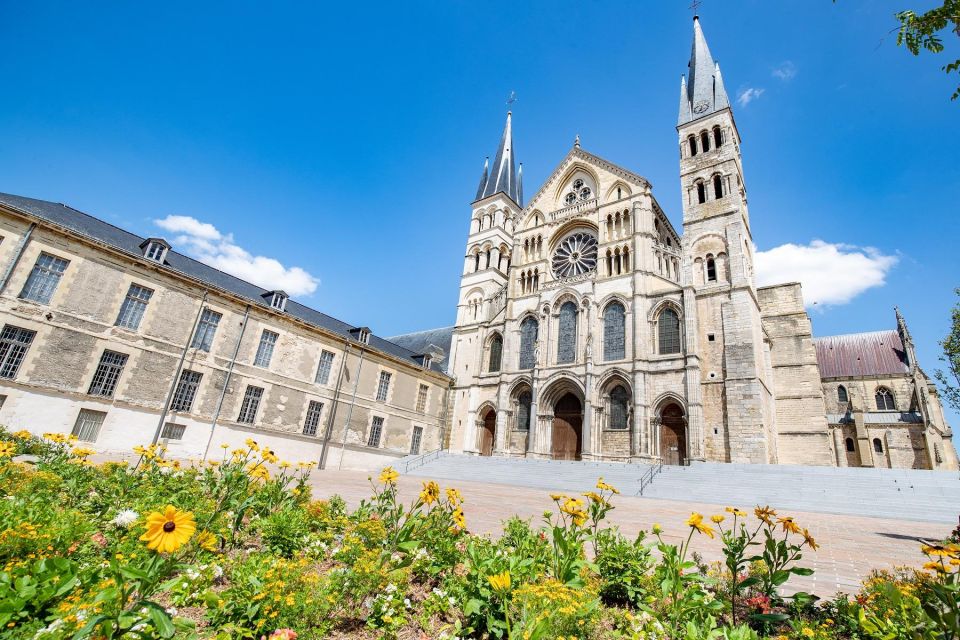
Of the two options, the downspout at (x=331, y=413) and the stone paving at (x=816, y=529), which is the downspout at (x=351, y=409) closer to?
the downspout at (x=331, y=413)

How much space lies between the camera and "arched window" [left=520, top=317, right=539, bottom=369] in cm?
2937

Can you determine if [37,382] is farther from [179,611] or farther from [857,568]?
[857,568]

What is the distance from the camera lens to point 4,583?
8.76 feet

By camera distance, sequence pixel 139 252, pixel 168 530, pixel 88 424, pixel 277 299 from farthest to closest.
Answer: pixel 277 299 → pixel 139 252 → pixel 88 424 → pixel 168 530

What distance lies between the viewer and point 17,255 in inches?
621

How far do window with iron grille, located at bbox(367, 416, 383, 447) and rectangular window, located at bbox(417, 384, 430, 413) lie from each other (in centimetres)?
341

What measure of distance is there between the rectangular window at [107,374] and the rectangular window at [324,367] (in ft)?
28.8

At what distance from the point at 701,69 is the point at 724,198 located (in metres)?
13.3

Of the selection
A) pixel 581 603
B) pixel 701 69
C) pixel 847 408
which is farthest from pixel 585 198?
pixel 581 603

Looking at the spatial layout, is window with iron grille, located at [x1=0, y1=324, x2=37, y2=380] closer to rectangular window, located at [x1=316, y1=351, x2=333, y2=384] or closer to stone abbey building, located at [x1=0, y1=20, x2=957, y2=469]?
stone abbey building, located at [x1=0, y1=20, x2=957, y2=469]

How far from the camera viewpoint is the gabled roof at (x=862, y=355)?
3431cm

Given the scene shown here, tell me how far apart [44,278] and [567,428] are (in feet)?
83.9

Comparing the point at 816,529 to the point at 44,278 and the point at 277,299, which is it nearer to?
the point at 277,299

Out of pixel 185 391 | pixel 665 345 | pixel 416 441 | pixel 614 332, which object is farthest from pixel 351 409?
pixel 665 345
